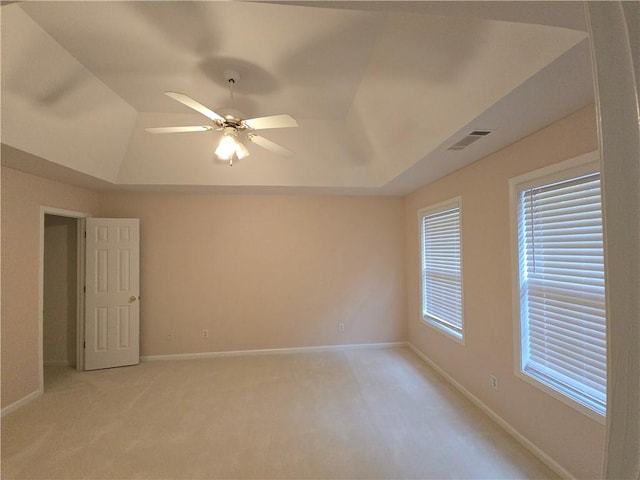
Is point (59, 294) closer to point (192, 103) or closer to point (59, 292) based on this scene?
point (59, 292)

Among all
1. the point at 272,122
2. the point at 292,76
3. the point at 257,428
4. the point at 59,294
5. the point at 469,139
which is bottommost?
the point at 257,428

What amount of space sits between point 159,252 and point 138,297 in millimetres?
675

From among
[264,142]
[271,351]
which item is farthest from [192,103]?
[271,351]

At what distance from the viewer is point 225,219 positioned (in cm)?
416

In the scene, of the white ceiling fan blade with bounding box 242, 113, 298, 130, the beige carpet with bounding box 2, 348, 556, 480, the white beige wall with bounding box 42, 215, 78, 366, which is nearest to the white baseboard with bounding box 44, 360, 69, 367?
the white beige wall with bounding box 42, 215, 78, 366

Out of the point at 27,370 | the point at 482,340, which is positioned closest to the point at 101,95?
the point at 27,370

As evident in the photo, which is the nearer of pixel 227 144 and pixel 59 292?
pixel 227 144

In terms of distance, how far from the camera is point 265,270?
13.8 feet

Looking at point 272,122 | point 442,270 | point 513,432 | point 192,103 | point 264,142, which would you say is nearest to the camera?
point 192,103

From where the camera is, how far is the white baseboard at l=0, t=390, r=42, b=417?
2.62 m

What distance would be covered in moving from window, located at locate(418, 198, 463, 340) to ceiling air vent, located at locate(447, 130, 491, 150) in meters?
0.82

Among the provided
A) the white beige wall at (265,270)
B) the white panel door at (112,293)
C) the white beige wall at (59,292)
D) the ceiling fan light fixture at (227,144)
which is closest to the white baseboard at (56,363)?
the white beige wall at (59,292)

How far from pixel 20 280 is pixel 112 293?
989 mm

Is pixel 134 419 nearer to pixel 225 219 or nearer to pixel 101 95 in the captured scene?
→ pixel 225 219
